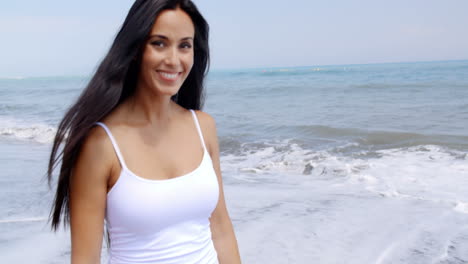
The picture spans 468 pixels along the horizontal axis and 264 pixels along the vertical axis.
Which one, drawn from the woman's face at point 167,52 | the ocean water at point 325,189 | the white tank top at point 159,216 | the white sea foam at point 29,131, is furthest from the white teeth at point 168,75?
the white sea foam at point 29,131

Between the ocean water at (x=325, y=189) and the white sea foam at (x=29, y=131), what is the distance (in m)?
0.03

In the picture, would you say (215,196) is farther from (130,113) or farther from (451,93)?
(451,93)

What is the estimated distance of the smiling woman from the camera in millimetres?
1553

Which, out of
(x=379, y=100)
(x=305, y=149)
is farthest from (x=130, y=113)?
(x=379, y=100)

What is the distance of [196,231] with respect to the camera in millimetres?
1732

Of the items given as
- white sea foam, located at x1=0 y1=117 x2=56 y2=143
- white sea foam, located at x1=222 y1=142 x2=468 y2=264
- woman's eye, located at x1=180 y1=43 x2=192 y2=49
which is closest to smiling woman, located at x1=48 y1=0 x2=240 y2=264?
woman's eye, located at x1=180 y1=43 x2=192 y2=49

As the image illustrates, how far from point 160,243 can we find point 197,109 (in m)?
0.68

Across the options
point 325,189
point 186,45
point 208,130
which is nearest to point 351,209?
point 325,189

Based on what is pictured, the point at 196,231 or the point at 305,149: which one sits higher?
the point at 196,231

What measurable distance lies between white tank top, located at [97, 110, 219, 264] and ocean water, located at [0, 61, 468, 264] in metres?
0.74

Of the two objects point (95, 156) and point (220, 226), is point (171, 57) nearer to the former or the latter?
point (95, 156)

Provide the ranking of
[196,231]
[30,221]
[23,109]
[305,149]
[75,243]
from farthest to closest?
[23,109] < [305,149] < [30,221] < [196,231] < [75,243]

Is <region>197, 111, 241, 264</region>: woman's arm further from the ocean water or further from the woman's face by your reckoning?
the ocean water

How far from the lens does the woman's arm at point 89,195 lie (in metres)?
1.52
